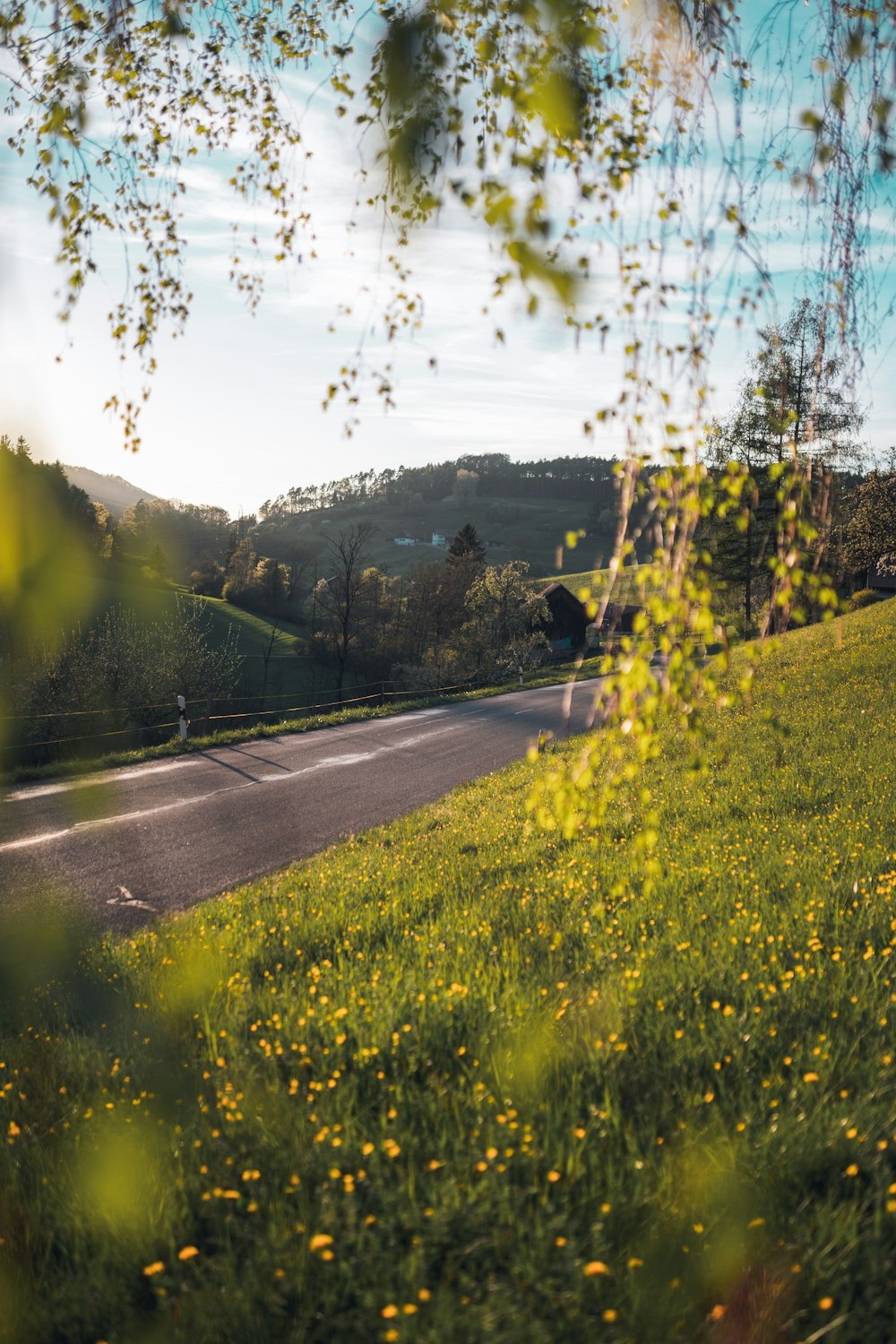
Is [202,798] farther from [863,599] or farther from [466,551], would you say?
[466,551]

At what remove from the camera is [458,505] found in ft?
596

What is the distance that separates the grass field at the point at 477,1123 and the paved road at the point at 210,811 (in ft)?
5.97

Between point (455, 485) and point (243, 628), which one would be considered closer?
point (243, 628)

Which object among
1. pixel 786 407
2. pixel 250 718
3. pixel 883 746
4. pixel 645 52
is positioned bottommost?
pixel 250 718

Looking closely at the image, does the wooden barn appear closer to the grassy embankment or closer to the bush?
the grassy embankment

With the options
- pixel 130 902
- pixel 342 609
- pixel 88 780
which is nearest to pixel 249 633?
pixel 342 609

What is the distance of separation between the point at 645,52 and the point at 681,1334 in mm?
4363

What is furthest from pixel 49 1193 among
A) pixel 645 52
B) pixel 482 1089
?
pixel 645 52

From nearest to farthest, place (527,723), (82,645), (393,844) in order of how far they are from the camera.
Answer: (393,844), (527,723), (82,645)

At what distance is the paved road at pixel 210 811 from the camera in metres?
9.42

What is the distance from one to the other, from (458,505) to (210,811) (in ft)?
568

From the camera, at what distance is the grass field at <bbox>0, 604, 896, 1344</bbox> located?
2.66 meters

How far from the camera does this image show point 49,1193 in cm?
335

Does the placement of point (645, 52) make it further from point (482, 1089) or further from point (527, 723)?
point (527, 723)
